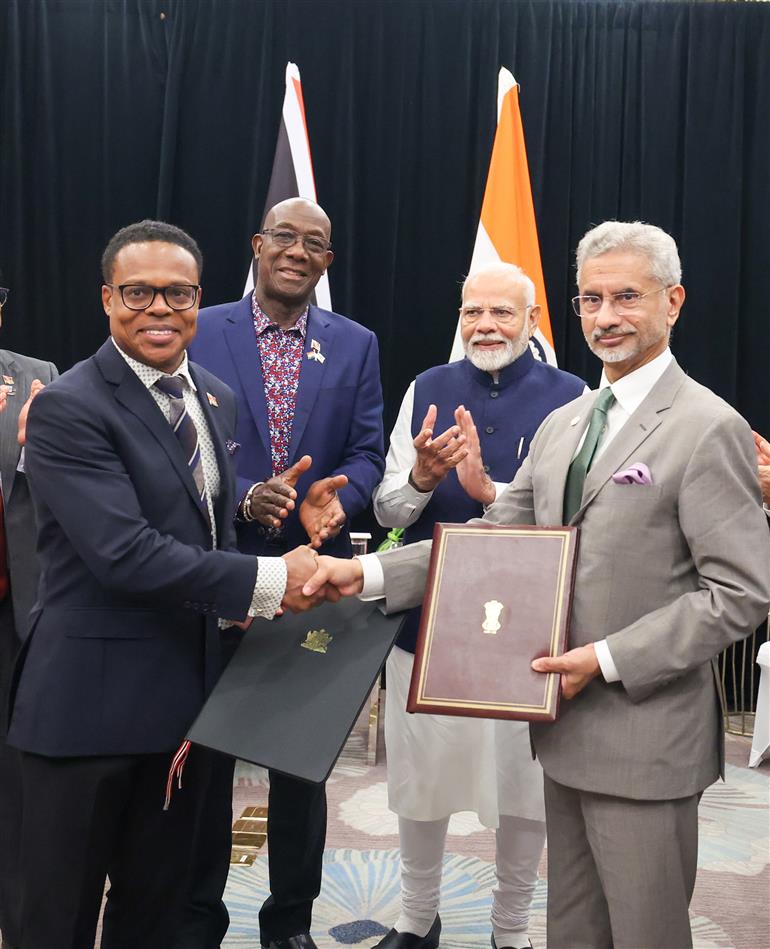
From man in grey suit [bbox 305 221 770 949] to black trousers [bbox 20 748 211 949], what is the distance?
73 cm

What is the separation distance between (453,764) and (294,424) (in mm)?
991

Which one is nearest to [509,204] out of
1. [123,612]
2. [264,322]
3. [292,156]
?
[292,156]

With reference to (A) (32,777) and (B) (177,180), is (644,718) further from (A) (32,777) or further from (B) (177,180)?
(B) (177,180)

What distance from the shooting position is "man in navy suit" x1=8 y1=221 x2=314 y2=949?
6.05 ft

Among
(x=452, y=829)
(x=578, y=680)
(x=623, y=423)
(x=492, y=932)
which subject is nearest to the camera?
(x=578, y=680)

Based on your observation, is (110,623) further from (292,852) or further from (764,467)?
(764,467)

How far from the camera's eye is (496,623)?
6.01 feet

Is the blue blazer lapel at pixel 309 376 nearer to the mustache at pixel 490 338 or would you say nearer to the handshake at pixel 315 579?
the mustache at pixel 490 338

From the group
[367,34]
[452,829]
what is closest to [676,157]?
[367,34]

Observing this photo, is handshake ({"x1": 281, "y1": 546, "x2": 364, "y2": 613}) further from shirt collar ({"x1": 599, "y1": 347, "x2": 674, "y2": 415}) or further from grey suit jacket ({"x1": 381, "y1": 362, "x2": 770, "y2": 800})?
shirt collar ({"x1": 599, "y1": 347, "x2": 674, "y2": 415})

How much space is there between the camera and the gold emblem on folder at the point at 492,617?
183cm

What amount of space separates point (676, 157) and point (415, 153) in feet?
4.54

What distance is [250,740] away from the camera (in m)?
1.88

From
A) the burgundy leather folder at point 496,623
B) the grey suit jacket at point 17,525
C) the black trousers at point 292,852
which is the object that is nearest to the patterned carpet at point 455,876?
the black trousers at point 292,852
